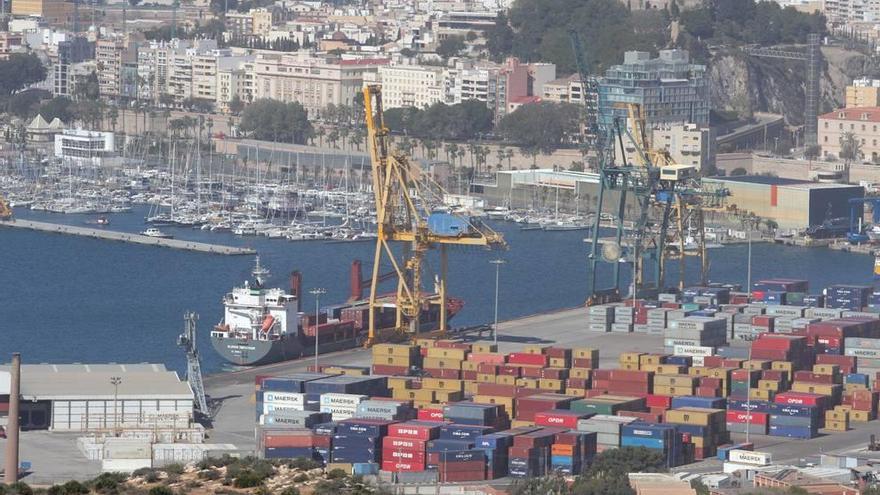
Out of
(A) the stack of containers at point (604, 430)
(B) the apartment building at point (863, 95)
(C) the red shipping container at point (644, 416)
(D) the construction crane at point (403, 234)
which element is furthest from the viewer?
(B) the apartment building at point (863, 95)

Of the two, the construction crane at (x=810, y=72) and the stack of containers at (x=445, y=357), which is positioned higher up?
the construction crane at (x=810, y=72)

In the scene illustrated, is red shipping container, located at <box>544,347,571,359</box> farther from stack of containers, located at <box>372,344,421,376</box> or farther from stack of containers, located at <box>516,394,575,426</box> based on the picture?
stack of containers, located at <box>516,394,575,426</box>

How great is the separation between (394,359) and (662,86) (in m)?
24.7

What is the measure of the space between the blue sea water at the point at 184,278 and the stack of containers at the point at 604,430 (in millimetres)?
6637

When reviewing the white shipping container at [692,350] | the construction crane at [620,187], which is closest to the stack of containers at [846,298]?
the construction crane at [620,187]

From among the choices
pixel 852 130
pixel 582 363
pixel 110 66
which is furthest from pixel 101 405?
pixel 110 66

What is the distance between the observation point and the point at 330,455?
23000 mm

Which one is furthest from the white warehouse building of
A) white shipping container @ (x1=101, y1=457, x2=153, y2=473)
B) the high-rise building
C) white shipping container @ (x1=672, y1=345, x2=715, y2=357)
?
the high-rise building

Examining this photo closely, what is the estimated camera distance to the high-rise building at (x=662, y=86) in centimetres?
5041

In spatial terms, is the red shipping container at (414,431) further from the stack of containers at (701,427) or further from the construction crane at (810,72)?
the construction crane at (810,72)

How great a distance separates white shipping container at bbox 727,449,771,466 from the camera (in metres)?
22.6

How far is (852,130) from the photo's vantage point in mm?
51875

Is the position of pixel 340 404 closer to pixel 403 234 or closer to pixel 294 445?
pixel 294 445

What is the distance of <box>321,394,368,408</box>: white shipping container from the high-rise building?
25.0 meters
